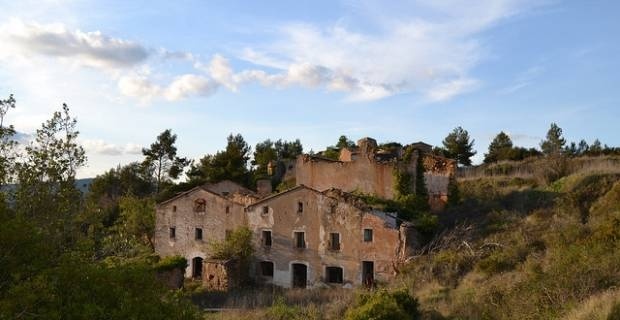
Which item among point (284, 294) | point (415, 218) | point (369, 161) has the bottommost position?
point (284, 294)

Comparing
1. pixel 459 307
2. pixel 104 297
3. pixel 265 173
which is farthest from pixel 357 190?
pixel 104 297

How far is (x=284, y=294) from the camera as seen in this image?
24.9 m

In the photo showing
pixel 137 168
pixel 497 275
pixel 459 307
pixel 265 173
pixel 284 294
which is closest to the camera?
pixel 459 307

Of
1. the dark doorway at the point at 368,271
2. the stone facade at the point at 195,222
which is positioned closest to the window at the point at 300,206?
the stone facade at the point at 195,222

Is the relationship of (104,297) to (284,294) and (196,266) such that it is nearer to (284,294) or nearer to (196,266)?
(284,294)

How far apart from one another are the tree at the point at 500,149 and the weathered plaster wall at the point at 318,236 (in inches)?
897

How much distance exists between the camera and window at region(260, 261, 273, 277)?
1137 inches

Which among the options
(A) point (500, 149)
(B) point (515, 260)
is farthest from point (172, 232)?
(A) point (500, 149)

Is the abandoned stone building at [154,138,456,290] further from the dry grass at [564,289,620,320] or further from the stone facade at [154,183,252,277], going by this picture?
the dry grass at [564,289,620,320]

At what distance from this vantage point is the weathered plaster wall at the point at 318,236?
25984mm

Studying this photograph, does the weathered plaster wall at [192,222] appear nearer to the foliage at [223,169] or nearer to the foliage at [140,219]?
the foliage at [140,219]

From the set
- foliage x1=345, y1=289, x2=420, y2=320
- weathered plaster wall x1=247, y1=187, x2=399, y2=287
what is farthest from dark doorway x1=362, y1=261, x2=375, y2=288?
foliage x1=345, y1=289, x2=420, y2=320

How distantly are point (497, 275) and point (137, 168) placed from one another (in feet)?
127

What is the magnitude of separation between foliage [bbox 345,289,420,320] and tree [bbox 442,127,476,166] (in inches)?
1166
